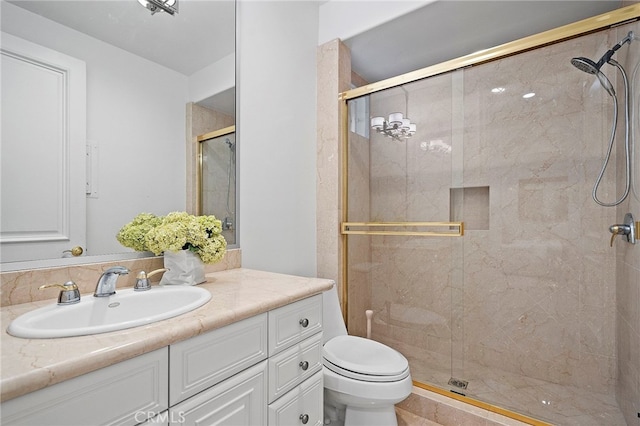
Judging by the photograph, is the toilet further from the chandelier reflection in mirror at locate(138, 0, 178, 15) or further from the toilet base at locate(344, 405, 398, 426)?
the chandelier reflection in mirror at locate(138, 0, 178, 15)

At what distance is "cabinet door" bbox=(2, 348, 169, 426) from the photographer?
1.76 feet

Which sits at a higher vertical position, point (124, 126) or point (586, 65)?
point (586, 65)

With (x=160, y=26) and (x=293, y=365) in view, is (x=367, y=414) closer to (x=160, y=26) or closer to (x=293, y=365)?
(x=293, y=365)

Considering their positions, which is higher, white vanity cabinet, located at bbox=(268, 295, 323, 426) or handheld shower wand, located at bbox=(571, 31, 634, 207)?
handheld shower wand, located at bbox=(571, 31, 634, 207)

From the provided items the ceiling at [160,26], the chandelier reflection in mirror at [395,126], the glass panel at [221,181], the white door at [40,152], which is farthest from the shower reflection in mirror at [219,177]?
the chandelier reflection in mirror at [395,126]

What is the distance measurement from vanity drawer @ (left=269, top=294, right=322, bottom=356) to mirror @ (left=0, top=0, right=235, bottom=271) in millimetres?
645

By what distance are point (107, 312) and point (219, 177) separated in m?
0.76

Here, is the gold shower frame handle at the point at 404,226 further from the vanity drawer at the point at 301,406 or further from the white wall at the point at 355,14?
the white wall at the point at 355,14

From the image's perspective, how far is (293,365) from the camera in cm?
110

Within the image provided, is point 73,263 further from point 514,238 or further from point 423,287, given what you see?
point 514,238

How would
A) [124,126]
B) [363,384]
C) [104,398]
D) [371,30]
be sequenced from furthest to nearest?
[371,30], [363,384], [124,126], [104,398]

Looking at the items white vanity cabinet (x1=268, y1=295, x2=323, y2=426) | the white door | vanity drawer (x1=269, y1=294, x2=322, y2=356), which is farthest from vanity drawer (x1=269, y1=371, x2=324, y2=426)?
the white door

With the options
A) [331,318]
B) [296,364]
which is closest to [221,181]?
[296,364]

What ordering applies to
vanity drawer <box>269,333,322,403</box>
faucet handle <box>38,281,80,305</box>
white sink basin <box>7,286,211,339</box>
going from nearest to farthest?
white sink basin <box>7,286,211,339</box> → faucet handle <box>38,281,80,305</box> → vanity drawer <box>269,333,322,403</box>
